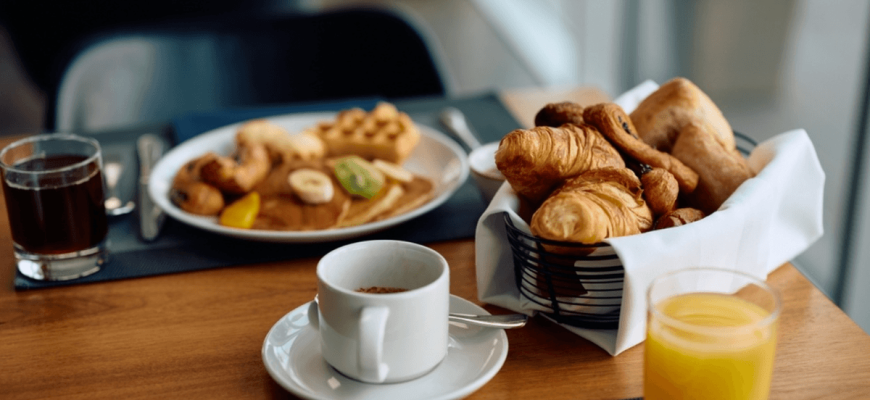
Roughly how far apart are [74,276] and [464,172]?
600 millimetres

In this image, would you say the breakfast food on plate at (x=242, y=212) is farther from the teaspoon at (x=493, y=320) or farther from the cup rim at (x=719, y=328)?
the cup rim at (x=719, y=328)

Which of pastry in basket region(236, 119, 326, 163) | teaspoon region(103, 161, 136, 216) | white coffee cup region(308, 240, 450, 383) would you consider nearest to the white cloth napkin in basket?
white coffee cup region(308, 240, 450, 383)

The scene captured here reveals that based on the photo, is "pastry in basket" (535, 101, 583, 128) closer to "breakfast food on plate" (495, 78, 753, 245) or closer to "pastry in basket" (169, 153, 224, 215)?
"breakfast food on plate" (495, 78, 753, 245)

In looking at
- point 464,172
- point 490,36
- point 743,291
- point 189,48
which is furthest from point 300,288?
point 490,36

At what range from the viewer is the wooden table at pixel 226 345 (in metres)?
0.76

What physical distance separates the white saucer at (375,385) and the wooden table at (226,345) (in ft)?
0.10

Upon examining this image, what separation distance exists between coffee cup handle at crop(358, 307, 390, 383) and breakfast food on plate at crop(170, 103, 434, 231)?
0.44 metres

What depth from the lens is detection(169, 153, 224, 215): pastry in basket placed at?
3.71 ft

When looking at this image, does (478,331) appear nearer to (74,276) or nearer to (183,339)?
(183,339)

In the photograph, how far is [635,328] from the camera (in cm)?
78

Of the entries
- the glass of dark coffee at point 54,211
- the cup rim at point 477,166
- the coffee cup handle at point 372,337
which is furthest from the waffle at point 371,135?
Answer: the coffee cup handle at point 372,337

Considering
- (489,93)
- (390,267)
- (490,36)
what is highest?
(390,267)

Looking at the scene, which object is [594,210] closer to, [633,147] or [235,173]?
[633,147]

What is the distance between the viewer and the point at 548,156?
81cm
